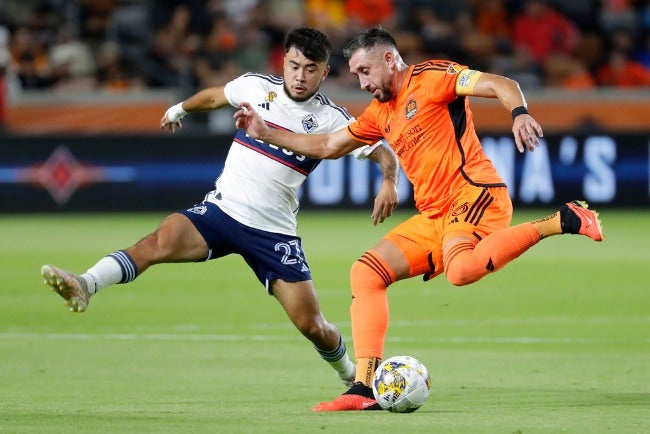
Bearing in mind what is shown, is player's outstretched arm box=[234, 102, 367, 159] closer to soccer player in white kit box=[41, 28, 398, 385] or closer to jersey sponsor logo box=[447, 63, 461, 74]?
soccer player in white kit box=[41, 28, 398, 385]

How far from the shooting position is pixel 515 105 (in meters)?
7.07

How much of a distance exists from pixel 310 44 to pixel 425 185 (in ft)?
3.68

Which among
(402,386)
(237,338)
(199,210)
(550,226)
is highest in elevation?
(550,226)

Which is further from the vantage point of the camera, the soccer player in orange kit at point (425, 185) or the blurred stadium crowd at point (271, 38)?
the blurred stadium crowd at point (271, 38)

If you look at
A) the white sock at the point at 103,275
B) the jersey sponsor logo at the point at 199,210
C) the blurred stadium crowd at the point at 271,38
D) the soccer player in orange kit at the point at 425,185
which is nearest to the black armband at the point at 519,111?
the soccer player in orange kit at the point at 425,185

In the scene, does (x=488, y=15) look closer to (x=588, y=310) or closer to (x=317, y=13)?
(x=317, y=13)

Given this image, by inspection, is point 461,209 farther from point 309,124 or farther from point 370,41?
point 309,124

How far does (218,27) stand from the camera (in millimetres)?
21672

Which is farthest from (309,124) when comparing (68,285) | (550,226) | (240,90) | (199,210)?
(68,285)

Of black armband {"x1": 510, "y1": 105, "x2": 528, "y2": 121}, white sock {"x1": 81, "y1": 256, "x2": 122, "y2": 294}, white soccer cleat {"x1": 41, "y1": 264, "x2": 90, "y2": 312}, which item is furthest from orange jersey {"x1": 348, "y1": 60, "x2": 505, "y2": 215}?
white soccer cleat {"x1": 41, "y1": 264, "x2": 90, "y2": 312}

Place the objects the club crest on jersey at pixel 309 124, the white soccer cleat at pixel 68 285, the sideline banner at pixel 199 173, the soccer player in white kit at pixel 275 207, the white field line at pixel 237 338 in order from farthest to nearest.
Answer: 1. the sideline banner at pixel 199 173
2. the white field line at pixel 237 338
3. the club crest on jersey at pixel 309 124
4. the soccer player in white kit at pixel 275 207
5. the white soccer cleat at pixel 68 285

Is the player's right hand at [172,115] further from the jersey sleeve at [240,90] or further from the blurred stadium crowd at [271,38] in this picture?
the blurred stadium crowd at [271,38]

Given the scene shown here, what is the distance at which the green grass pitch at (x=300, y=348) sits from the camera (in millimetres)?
6867

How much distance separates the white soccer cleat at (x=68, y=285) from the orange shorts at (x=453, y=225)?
1730 mm
